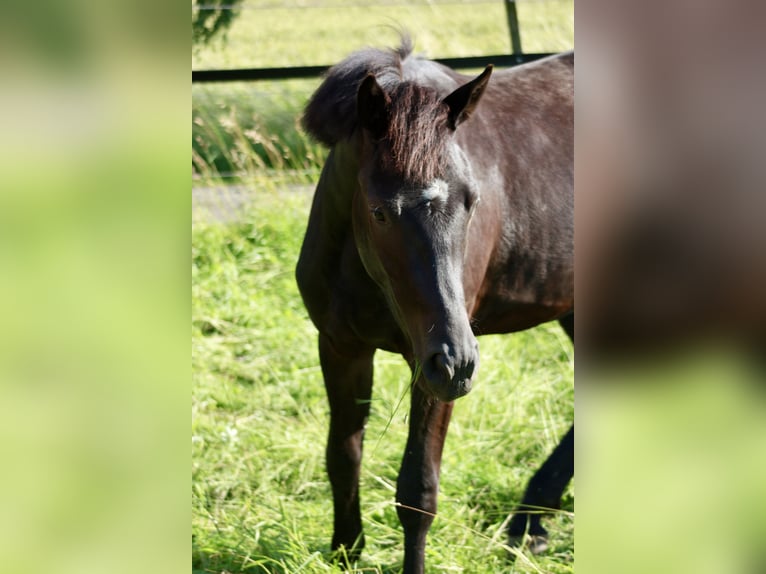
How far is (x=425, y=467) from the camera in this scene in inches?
114

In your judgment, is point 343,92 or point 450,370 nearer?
point 450,370

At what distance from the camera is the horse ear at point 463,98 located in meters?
2.44

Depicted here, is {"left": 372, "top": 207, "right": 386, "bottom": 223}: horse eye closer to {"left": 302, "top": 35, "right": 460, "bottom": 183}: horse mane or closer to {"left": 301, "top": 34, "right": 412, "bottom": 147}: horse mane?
{"left": 302, "top": 35, "right": 460, "bottom": 183}: horse mane

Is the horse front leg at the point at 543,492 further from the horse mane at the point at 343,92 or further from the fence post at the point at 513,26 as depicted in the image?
the fence post at the point at 513,26

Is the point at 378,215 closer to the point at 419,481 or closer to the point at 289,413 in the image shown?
the point at 419,481

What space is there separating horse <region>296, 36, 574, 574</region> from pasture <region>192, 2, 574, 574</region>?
184 mm

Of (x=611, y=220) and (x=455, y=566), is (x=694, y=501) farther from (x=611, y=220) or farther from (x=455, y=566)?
(x=455, y=566)

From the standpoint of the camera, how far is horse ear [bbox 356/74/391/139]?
242 centimetres

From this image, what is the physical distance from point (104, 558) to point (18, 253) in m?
0.28

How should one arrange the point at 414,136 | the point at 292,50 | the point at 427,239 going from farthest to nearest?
the point at 292,50 → the point at 414,136 → the point at 427,239

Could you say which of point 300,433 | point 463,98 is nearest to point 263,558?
point 300,433

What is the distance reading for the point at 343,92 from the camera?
8.96 feet

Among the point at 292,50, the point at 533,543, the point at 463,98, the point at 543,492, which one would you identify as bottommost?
the point at 533,543

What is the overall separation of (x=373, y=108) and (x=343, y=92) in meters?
0.30
